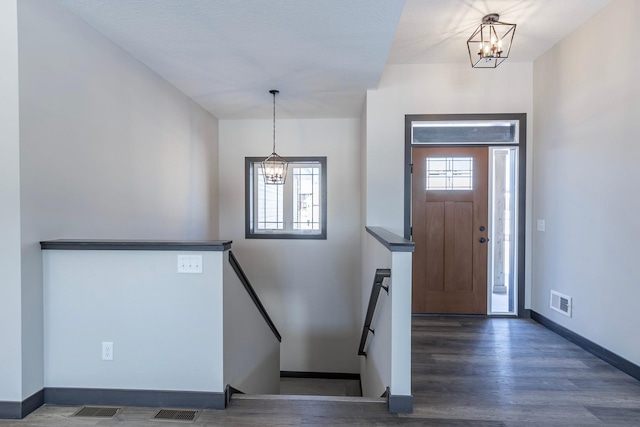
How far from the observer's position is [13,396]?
1959 millimetres

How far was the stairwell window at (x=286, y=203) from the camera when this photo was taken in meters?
5.13

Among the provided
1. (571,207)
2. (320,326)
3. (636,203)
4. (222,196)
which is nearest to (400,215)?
(571,207)

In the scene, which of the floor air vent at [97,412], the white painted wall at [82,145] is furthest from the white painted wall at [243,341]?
the white painted wall at [82,145]

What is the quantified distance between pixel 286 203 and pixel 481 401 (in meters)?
3.70

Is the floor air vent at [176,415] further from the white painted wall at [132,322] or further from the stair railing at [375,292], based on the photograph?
the stair railing at [375,292]

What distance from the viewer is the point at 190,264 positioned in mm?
2096

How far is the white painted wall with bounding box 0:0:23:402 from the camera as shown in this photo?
1875 millimetres

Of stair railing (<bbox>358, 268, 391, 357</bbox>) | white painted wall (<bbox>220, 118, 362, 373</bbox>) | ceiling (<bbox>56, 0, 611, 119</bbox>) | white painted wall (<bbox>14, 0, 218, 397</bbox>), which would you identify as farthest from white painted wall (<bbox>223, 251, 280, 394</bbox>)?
ceiling (<bbox>56, 0, 611, 119</bbox>)

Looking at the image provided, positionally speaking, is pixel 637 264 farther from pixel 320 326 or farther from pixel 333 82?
pixel 320 326

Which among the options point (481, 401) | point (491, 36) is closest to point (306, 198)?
point (491, 36)

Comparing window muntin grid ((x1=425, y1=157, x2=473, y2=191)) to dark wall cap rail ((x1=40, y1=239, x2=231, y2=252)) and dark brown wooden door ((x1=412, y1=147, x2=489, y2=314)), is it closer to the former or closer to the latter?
dark brown wooden door ((x1=412, y1=147, x2=489, y2=314))

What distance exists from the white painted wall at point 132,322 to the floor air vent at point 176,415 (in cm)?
13

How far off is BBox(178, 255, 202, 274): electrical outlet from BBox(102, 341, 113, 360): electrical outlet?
677 millimetres

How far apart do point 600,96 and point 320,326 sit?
4.29 metres
